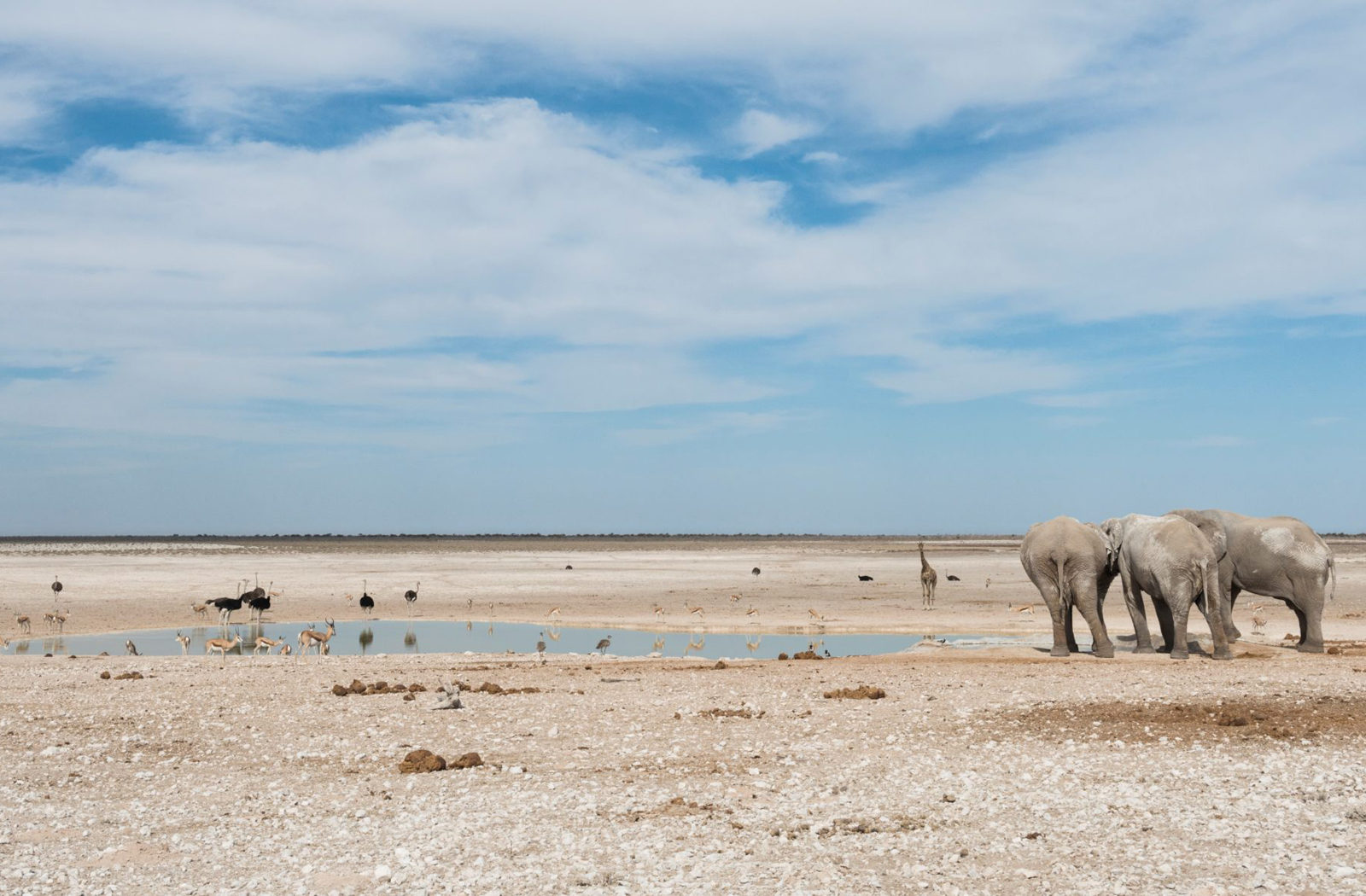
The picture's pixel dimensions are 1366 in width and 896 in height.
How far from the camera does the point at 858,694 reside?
16078 mm

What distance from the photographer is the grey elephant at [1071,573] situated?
2192cm

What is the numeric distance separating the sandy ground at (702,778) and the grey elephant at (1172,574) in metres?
0.94

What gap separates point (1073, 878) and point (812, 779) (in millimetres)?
3559

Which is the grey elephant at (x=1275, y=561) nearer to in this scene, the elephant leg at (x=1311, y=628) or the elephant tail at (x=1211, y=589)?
the elephant leg at (x=1311, y=628)

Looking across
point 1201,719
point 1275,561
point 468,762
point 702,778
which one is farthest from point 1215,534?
point 468,762

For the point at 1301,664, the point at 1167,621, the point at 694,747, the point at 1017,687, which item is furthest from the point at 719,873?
the point at 1167,621

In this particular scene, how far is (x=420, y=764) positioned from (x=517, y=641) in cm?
1978

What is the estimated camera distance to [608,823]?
9734mm

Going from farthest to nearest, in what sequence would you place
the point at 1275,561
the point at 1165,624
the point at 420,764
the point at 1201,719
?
the point at 1275,561, the point at 1165,624, the point at 1201,719, the point at 420,764

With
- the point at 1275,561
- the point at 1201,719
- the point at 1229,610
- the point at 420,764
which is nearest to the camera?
the point at 420,764

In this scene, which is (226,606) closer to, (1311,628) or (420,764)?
(420,764)

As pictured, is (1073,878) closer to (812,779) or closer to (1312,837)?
(1312,837)

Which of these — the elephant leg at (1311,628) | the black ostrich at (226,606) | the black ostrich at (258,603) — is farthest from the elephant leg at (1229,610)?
the black ostrich at (258,603)

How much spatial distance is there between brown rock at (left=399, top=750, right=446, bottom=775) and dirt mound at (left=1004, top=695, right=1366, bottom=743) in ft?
22.0
